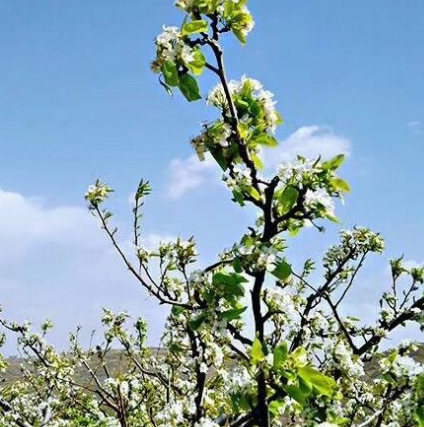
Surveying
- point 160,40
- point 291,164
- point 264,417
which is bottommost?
point 264,417

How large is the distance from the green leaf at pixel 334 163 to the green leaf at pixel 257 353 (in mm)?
979

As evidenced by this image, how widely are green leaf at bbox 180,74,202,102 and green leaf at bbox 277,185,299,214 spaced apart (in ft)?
2.32

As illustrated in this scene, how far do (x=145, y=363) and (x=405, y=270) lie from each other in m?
4.40

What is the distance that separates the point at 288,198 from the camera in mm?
3332

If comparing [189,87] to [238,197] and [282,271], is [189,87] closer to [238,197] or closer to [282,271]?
[238,197]

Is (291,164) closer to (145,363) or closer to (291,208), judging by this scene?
(291,208)

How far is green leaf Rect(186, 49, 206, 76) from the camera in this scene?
131 inches

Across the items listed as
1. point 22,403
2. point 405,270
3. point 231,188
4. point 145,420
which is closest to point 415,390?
point 231,188

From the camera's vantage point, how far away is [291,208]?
3.35 m

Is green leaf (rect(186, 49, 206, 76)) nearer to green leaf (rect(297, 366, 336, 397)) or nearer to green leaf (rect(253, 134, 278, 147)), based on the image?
green leaf (rect(253, 134, 278, 147))

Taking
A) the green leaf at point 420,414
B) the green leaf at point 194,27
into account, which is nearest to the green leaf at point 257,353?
the green leaf at point 420,414

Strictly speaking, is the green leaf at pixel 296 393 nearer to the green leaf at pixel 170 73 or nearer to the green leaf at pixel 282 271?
the green leaf at pixel 282 271

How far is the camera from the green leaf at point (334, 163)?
125 inches

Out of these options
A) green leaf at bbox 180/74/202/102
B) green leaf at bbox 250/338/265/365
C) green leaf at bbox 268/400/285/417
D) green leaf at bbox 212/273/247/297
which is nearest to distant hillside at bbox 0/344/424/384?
green leaf at bbox 268/400/285/417
